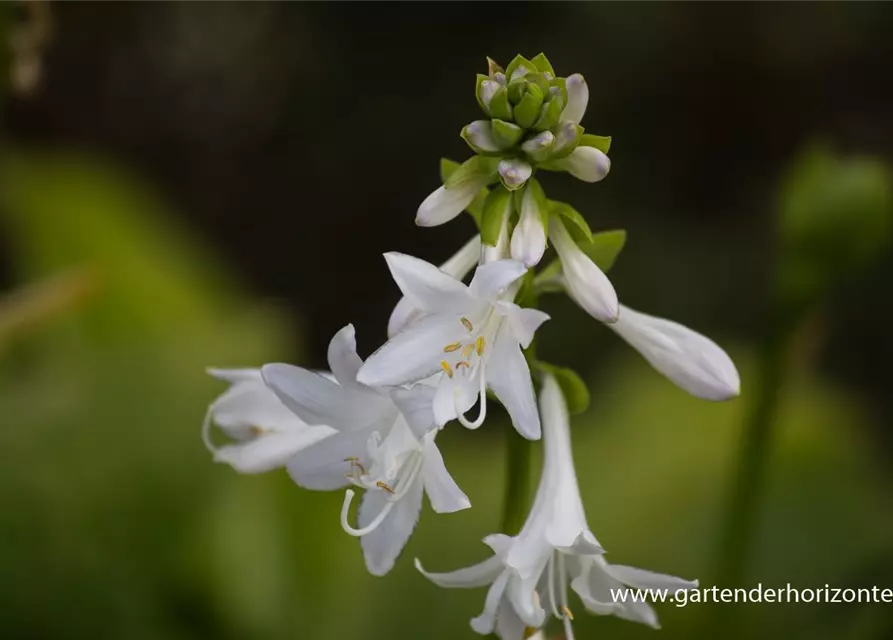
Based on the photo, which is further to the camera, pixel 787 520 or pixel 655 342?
pixel 787 520

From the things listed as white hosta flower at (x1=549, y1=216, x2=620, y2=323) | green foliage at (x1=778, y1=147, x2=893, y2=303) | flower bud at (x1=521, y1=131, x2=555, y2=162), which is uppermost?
green foliage at (x1=778, y1=147, x2=893, y2=303)

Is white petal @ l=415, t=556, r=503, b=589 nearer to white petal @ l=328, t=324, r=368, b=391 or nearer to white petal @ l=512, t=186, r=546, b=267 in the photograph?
white petal @ l=328, t=324, r=368, b=391

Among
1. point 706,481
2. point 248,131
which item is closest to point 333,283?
point 248,131

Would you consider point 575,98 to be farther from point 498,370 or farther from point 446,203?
point 498,370

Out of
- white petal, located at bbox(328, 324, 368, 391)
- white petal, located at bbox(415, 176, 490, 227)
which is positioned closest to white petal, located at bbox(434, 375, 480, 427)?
white petal, located at bbox(328, 324, 368, 391)

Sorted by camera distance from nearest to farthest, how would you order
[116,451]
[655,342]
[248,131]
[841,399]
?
[655,342] < [116,451] < [841,399] < [248,131]

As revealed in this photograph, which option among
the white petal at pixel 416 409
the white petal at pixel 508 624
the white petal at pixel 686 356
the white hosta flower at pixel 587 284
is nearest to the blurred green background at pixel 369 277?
the white petal at pixel 686 356

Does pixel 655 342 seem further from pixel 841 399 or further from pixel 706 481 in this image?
pixel 841 399

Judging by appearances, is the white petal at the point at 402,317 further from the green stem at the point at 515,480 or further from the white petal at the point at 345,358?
the green stem at the point at 515,480
